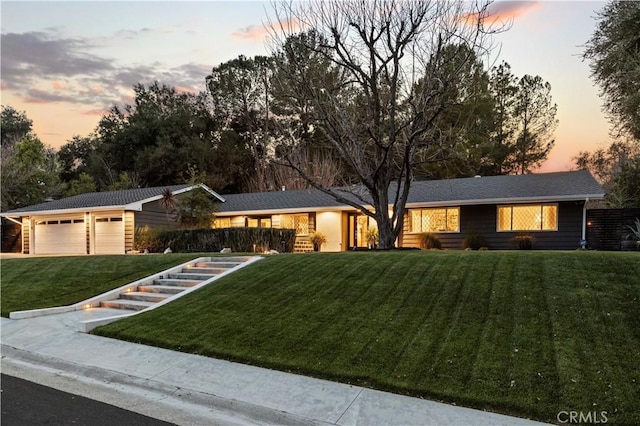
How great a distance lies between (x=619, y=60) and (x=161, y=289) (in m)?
16.7

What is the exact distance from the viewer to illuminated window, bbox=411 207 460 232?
17.9 metres

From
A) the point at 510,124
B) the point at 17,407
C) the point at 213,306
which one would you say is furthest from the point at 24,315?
the point at 510,124

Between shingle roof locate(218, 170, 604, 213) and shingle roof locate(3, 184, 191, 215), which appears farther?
shingle roof locate(3, 184, 191, 215)

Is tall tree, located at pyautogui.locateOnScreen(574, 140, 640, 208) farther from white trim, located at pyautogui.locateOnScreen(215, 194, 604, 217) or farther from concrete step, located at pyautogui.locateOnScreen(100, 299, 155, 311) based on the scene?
concrete step, located at pyautogui.locateOnScreen(100, 299, 155, 311)

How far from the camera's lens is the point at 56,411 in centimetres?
422

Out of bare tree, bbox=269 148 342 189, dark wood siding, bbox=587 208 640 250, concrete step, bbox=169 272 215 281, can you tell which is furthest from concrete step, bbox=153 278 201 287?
bare tree, bbox=269 148 342 189

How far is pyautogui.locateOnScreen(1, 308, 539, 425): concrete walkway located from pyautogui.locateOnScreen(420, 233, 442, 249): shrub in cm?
1341

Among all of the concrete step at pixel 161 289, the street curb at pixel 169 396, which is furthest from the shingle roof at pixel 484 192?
the street curb at pixel 169 396

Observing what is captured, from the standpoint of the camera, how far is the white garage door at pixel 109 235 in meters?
20.6

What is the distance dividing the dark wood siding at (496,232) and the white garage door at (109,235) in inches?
527

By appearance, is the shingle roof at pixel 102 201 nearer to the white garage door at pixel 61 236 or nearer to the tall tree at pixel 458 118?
the white garage door at pixel 61 236

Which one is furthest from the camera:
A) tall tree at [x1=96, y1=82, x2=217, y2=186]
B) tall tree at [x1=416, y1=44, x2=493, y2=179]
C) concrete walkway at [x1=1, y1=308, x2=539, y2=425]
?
tall tree at [x1=96, y1=82, x2=217, y2=186]

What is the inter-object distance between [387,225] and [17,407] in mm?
11111

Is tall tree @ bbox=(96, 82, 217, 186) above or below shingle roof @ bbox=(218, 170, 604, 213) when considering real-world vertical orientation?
above
